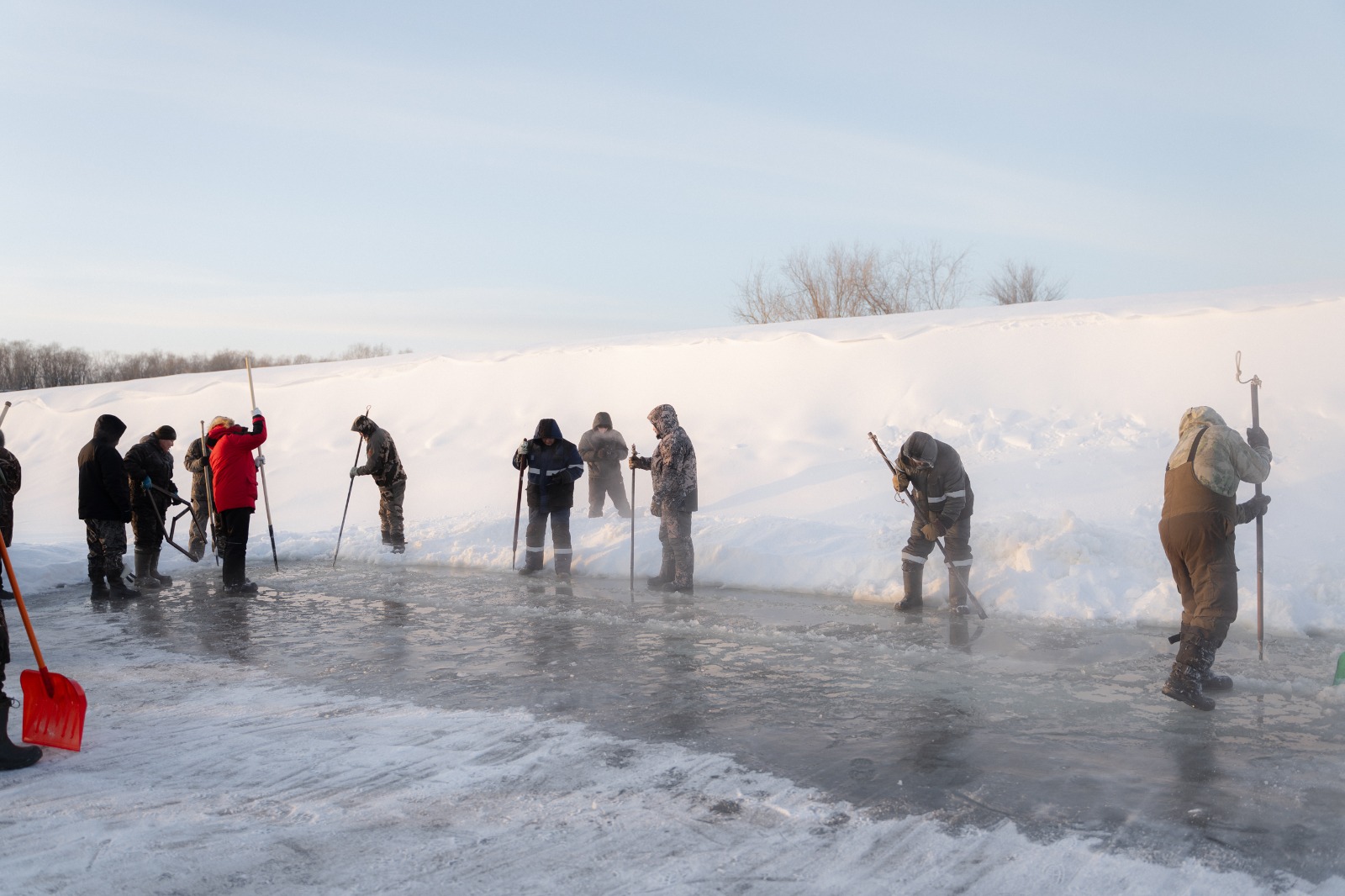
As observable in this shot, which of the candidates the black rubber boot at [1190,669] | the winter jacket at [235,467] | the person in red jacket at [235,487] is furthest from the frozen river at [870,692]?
the winter jacket at [235,467]

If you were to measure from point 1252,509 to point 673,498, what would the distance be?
4959mm

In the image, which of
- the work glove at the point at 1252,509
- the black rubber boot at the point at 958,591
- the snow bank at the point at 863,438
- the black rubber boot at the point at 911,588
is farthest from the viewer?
the snow bank at the point at 863,438

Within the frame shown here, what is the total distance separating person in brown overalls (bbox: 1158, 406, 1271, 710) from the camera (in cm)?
528

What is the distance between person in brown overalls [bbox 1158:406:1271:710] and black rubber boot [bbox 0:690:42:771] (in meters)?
5.69

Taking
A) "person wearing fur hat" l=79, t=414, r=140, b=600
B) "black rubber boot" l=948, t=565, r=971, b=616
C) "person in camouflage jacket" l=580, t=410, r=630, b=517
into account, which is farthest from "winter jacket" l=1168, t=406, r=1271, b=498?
"person wearing fur hat" l=79, t=414, r=140, b=600

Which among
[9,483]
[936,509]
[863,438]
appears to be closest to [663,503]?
[936,509]

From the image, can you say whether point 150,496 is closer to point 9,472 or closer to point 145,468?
point 145,468

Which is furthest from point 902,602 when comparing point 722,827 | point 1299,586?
point 722,827

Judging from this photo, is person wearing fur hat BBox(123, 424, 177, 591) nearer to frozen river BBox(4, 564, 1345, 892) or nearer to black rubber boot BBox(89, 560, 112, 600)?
black rubber boot BBox(89, 560, 112, 600)

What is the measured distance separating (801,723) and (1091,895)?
77.8 inches

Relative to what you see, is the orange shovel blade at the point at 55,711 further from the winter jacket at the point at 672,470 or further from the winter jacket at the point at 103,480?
the winter jacket at the point at 672,470

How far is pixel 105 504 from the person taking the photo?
31.1 feet

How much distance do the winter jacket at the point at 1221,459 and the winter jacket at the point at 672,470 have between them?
4668 mm

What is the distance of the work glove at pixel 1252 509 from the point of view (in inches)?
218
